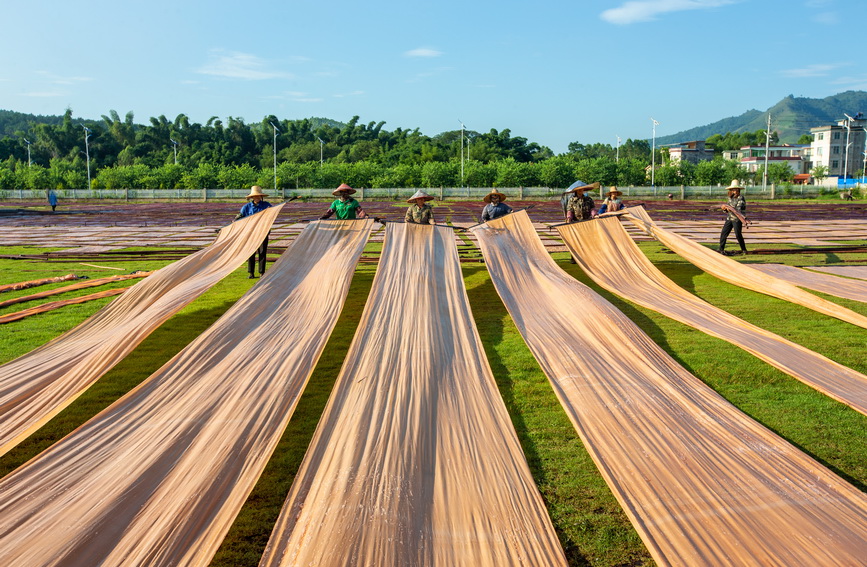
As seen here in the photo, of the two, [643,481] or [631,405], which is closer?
Result: [643,481]

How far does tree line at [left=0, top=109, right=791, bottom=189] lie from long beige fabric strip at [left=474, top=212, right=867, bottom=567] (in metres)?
49.8

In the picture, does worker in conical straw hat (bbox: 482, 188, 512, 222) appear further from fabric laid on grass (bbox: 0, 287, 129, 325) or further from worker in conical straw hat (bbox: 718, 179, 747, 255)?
fabric laid on grass (bbox: 0, 287, 129, 325)

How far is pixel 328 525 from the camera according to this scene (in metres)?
2.66

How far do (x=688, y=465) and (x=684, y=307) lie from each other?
11.9 ft

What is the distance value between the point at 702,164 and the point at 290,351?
193 ft

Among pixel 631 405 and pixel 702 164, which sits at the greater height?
pixel 702 164

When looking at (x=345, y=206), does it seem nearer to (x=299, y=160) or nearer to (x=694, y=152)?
(x=299, y=160)

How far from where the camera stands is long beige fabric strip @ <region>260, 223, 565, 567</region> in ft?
8.36

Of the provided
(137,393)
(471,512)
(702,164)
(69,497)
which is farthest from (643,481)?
(702,164)

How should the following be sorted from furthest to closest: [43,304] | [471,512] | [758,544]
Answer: [43,304]
[471,512]
[758,544]

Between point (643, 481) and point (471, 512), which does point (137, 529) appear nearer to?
point (471, 512)

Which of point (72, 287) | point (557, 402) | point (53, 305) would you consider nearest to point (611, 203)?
point (557, 402)

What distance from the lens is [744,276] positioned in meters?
8.20

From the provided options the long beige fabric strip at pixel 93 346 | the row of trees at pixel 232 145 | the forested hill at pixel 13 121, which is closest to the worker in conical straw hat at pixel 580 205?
the long beige fabric strip at pixel 93 346
